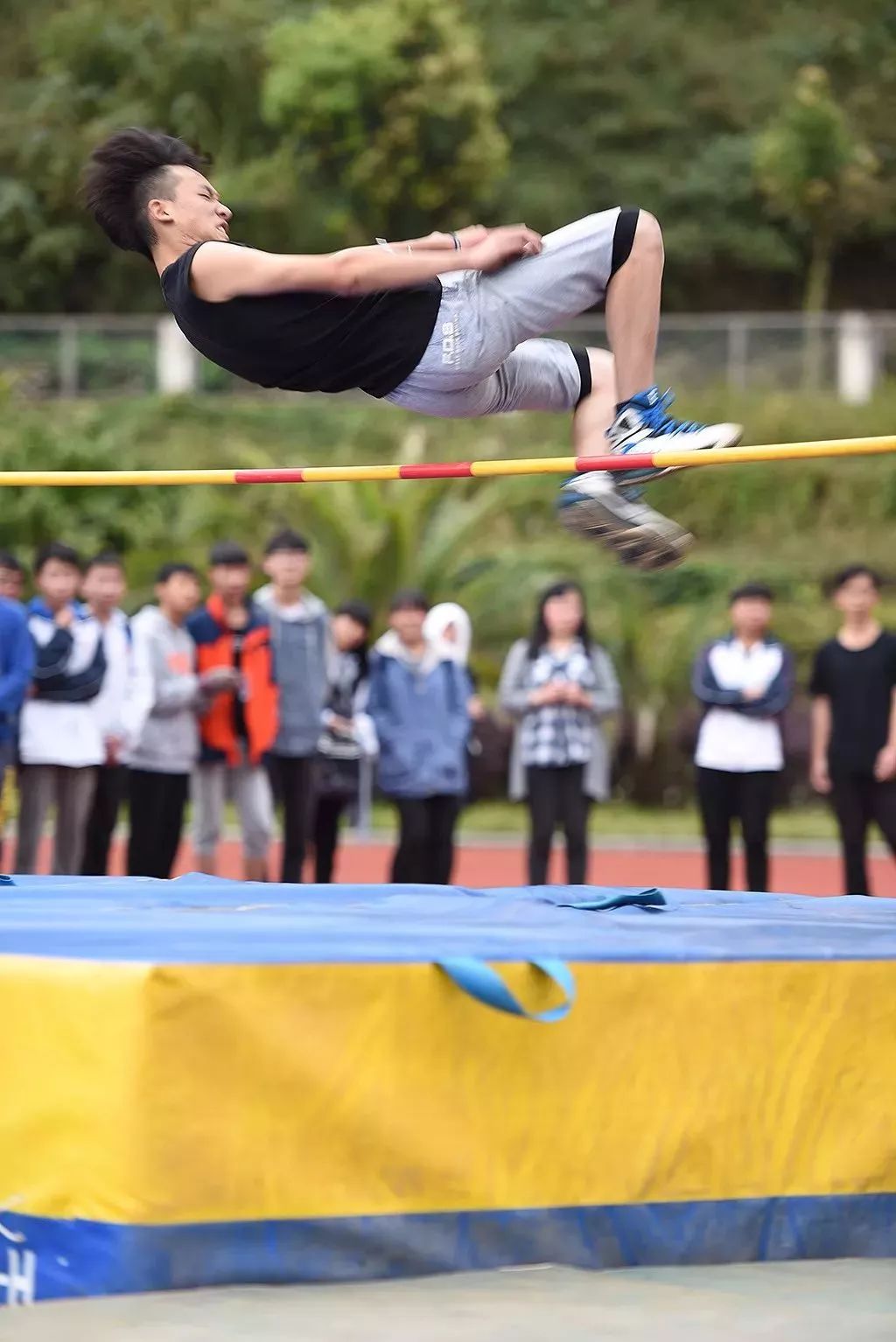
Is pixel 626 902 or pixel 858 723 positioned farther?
pixel 858 723

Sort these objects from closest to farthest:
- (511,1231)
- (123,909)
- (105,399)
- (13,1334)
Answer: (13,1334)
(511,1231)
(123,909)
(105,399)

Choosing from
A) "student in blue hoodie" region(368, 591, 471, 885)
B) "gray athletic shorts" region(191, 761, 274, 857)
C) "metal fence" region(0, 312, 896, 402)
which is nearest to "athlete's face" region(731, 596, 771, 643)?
"student in blue hoodie" region(368, 591, 471, 885)

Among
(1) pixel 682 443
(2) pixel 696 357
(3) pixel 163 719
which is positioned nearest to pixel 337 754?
(3) pixel 163 719

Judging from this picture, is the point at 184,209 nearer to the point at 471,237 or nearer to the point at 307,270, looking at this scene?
the point at 307,270

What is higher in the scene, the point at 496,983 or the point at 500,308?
the point at 500,308

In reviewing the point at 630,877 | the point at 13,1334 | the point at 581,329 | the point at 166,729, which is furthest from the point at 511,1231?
the point at 581,329

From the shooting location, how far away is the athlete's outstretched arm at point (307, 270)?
3.91 meters

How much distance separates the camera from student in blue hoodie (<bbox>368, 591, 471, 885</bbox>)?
764cm

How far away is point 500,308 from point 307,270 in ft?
1.50

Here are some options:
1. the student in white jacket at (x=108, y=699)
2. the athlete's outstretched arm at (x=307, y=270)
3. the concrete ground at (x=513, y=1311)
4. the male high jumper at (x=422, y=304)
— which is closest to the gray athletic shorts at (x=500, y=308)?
the male high jumper at (x=422, y=304)

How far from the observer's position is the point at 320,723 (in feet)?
25.2

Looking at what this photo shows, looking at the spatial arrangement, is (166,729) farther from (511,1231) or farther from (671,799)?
(671,799)

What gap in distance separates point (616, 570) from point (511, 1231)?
1352 centimetres

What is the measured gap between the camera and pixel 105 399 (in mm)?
20109
